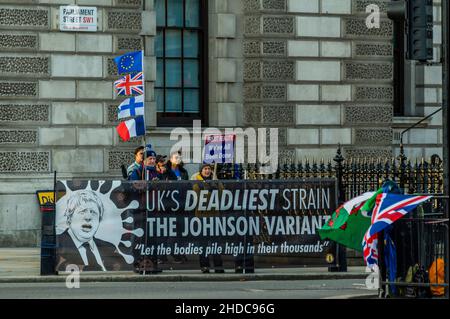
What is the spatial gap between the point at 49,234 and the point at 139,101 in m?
4.27

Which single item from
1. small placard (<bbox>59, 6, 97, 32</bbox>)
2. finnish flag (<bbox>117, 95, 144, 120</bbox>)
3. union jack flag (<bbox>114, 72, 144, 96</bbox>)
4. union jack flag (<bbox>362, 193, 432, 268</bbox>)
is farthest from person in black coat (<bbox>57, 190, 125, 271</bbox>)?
small placard (<bbox>59, 6, 97, 32</bbox>)

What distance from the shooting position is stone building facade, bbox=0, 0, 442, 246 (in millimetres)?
27016

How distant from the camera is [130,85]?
25.1m

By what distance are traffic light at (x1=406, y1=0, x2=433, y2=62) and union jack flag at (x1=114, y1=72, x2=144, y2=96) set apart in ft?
27.6

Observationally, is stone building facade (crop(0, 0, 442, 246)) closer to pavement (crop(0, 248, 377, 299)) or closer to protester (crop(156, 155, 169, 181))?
protester (crop(156, 155, 169, 181))

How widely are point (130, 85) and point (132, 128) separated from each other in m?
0.75

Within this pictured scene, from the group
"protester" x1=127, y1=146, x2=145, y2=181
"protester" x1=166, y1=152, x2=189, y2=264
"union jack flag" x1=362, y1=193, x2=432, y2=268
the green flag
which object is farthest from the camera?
"protester" x1=166, y1=152, x2=189, y2=264

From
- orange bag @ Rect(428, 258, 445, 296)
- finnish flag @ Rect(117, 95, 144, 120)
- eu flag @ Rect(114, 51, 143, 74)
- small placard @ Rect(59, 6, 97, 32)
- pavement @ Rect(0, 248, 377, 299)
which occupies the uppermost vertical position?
small placard @ Rect(59, 6, 97, 32)

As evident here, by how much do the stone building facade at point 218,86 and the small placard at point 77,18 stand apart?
0.12 meters

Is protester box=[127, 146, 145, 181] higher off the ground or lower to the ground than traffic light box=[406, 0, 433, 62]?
lower

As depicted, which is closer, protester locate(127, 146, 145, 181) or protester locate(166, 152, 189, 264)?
protester locate(127, 146, 145, 181)

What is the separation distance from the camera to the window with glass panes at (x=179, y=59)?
28906 millimetres

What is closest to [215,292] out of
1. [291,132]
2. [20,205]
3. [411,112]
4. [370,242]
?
[370,242]

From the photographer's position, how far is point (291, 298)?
17.5 metres
